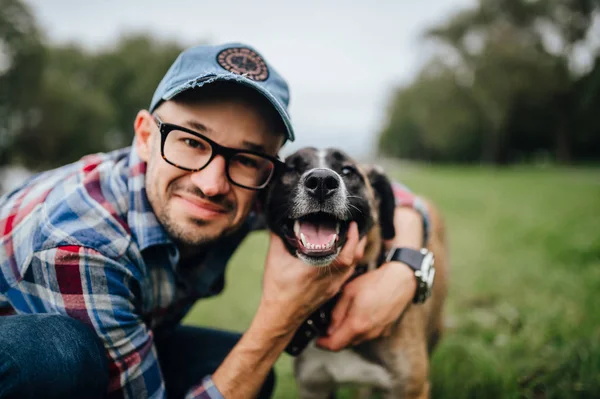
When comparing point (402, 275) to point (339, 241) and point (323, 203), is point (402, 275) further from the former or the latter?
point (323, 203)

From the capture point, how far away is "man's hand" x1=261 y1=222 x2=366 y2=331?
6.21ft

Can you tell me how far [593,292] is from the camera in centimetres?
405

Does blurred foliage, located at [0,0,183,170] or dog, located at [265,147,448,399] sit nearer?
dog, located at [265,147,448,399]

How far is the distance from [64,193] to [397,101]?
183ft

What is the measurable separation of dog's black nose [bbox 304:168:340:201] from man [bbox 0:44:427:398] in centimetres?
23

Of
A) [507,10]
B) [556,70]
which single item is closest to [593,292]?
[556,70]

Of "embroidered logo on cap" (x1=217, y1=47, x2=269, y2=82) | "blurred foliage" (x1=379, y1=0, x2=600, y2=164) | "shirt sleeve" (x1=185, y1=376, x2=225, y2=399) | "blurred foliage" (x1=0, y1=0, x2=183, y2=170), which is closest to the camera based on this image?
"shirt sleeve" (x1=185, y1=376, x2=225, y2=399)

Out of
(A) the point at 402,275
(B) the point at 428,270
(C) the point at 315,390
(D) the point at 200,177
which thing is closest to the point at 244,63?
(D) the point at 200,177

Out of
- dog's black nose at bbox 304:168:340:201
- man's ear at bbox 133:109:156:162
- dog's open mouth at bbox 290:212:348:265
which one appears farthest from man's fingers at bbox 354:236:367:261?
man's ear at bbox 133:109:156:162

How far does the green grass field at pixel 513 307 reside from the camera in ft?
8.66

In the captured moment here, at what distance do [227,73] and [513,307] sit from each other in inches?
145

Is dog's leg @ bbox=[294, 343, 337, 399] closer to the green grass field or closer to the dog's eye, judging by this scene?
the green grass field

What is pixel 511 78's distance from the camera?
2639 cm

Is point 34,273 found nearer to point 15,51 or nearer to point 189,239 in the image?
point 189,239
